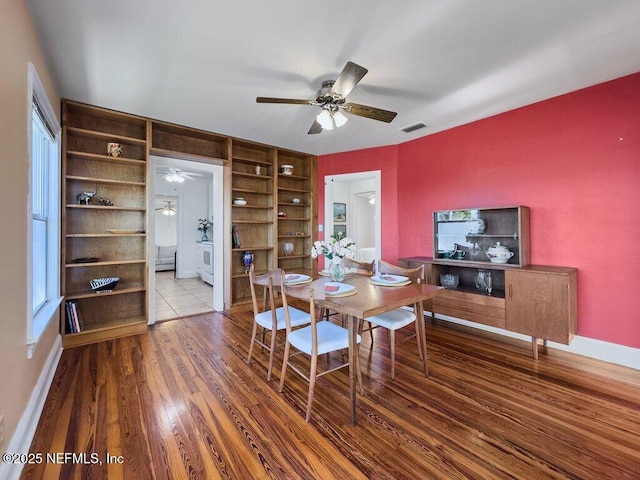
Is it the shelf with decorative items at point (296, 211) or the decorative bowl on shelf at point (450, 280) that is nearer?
the decorative bowl on shelf at point (450, 280)

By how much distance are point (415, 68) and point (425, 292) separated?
1811 mm

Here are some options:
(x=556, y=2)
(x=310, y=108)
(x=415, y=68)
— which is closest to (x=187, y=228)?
(x=310, y=108)

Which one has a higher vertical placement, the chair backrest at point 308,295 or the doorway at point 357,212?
the doorway at point 357,212

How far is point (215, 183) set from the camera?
422cm

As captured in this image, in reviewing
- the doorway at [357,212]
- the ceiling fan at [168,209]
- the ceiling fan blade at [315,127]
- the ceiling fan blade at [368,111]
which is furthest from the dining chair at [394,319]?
the ceiling fan at [168,209]

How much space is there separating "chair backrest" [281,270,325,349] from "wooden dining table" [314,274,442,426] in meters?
0.11

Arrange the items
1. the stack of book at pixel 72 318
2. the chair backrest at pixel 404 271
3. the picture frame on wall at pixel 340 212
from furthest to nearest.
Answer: the picture frame on wall at pixel 340 212 < the stack of book at pixel 72 318 < the chair backrest at pixel 404 271

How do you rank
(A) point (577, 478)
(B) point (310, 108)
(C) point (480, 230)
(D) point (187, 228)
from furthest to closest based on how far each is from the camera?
(D) point (187, 228), (C) point (480, 230), (B) point (310, 108), (A) point (577, 478)

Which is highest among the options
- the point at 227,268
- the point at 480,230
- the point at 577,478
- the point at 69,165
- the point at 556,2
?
the point at 556,2

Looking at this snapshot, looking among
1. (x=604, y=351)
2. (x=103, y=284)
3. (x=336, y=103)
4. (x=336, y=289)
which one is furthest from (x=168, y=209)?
(x=604, y=351)

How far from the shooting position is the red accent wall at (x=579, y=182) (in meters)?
2.50

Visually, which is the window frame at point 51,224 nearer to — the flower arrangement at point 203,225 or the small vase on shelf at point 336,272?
→ the small vase on shelf at point 336,272

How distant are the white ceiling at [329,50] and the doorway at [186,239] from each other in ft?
4.09

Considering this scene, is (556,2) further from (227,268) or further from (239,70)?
(227,268)
